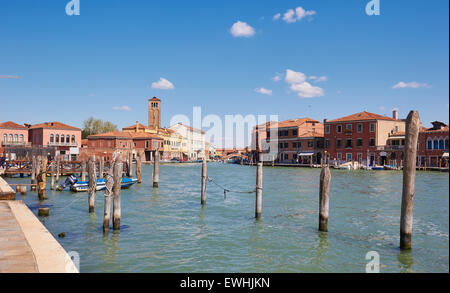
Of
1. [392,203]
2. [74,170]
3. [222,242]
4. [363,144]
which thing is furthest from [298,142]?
[222,242]

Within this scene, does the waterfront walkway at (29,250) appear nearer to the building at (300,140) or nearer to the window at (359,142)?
the window at (359,142)

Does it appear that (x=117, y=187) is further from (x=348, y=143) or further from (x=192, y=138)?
(x=192, y=138)

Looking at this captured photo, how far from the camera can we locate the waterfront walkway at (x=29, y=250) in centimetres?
581

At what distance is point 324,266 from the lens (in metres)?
9.09

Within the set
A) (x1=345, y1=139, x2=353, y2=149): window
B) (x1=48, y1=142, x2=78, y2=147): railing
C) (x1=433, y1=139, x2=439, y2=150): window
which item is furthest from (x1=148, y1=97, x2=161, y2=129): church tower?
(x1=433, y1=139, x2=439, y2=150): window

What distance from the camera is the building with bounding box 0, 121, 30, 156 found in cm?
5734

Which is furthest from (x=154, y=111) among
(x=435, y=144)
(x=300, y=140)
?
(x=435, y=144)

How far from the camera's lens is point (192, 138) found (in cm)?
11081

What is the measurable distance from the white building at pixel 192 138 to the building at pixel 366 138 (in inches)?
2033

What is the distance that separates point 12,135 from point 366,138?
57.7 meters

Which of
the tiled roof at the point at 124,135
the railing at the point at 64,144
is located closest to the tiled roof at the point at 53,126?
the railing at the point at 64,144

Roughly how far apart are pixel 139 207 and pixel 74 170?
20.2 metres

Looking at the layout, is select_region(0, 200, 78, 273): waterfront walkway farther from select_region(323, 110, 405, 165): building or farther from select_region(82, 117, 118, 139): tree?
select_region(82, 117, 118, 139): tree
